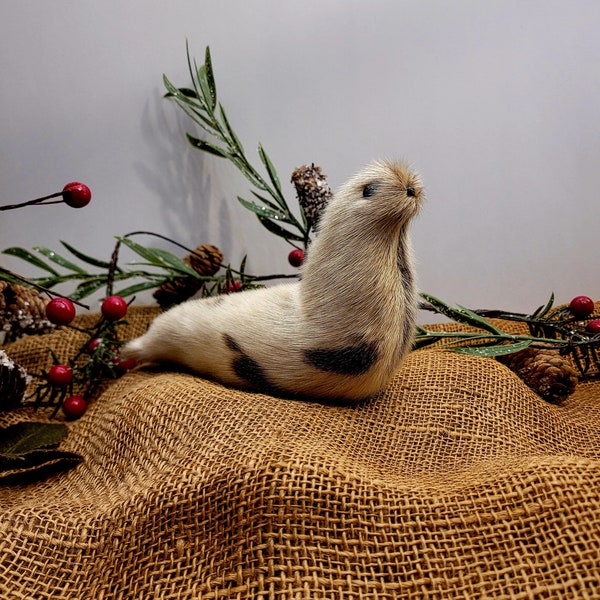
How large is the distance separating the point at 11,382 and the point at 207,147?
0.40m

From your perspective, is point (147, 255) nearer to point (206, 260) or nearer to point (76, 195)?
point (206, 260)

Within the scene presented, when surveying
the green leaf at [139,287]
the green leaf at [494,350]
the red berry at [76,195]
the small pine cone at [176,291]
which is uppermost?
the red berry at [76,195]

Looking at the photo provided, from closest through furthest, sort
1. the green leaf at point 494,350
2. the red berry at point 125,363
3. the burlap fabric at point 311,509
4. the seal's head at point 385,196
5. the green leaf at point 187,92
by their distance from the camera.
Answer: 1. the burlap fabric at point 311,509
2. the seal's head at point 385,196
3. the green leaf at point 494,350
4. the red berry at point 125,363
5. the green leaf at point 187,92

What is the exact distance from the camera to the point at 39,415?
0.77 metres

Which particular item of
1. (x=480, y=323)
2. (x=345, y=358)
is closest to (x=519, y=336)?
(x=480, y=323)

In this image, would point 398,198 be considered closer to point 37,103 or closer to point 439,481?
point 439,481

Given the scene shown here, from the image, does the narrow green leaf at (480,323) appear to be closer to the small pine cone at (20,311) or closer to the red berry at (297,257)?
the red berry at (297,257)

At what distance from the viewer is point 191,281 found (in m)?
0.91

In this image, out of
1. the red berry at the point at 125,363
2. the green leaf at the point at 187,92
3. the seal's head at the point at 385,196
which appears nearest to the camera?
the seal's head at the point at 385,196

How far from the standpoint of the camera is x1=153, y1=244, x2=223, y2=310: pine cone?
35.8 inches

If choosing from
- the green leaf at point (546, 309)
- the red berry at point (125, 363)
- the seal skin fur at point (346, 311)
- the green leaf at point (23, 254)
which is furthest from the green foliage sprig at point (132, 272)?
the green leaf at point (546, 309)

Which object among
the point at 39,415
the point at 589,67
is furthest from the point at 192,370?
the point at 589,67

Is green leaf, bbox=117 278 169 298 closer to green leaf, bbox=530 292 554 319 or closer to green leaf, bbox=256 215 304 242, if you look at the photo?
green leaf, bbox=256 215 304 242

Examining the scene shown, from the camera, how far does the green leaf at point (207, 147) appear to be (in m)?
0.90
